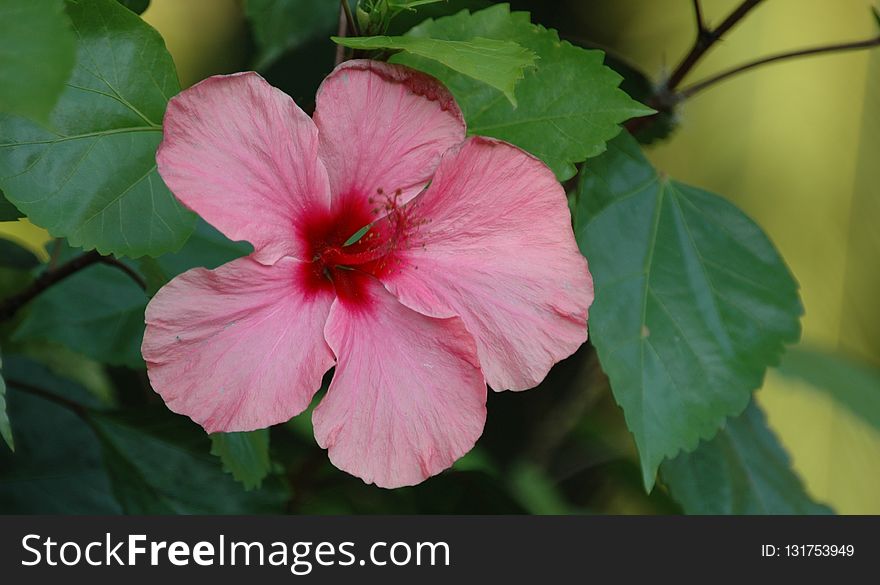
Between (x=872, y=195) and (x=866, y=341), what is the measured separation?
A: 0.32 m

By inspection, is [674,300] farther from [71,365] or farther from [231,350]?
[71,365]

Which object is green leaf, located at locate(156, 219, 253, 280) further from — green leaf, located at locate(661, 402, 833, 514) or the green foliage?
green leaf, located at locate(661, 402, 833, 514)

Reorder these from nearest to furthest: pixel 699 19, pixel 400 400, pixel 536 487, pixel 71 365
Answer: pixel 400 400, pixel 699 19, pixel 71 365, pixel 536 487

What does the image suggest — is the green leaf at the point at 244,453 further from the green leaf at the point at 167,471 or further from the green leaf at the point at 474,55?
the green leaf at the point at 474,55

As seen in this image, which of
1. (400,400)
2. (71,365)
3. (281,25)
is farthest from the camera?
(71,365)

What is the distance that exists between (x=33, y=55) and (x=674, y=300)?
51cm

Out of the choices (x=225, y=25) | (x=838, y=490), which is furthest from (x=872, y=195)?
(x=225, y=25)

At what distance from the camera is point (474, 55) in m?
0.54

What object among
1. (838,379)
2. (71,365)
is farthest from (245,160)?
(838,379)

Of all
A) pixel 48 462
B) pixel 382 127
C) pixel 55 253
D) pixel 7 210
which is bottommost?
pixel 48 462

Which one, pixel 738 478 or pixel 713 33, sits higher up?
pixel 713 33

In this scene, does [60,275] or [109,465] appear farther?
[109,465]

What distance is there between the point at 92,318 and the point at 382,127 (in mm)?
521

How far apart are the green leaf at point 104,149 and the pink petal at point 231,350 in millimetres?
76
